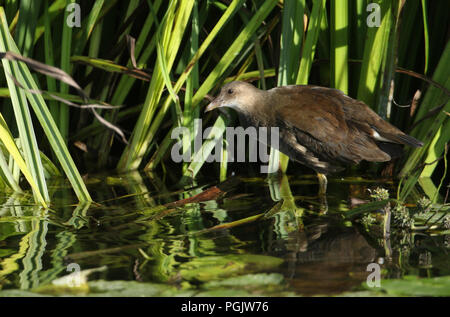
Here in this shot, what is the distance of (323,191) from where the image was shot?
146 inches

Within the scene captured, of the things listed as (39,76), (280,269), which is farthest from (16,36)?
(280,269)

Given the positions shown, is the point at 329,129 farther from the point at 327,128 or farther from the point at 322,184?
the point at 322,184

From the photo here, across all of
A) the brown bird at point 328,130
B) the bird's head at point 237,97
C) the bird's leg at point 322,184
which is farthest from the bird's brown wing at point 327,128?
the bird's head at point 237,97

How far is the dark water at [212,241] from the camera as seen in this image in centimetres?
231

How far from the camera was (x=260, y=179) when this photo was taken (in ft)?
13.4

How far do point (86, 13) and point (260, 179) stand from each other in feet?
5.12

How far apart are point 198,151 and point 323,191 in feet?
2.67

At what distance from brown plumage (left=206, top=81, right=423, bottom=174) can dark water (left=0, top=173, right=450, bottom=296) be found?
220 mm

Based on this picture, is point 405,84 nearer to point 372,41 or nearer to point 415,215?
point 372,41

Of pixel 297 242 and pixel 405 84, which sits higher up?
pixel 405 84

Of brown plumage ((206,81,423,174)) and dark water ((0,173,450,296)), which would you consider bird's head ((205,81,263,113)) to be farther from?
dark water ((0,173,450,296))

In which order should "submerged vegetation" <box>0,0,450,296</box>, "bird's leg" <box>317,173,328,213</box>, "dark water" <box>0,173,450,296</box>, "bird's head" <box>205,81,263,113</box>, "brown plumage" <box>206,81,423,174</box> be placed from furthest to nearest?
"bird's head" <box>205,81,263,113</box>, "brown plumage" <box>206,81,423,174</box>, "bird's leg" <box>317,173,328,213</box>, "submerged vegetation" <box>0,0,450,296</box>, "dark water" <box>0,173,450,296</box>

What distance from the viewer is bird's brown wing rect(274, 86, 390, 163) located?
361cm

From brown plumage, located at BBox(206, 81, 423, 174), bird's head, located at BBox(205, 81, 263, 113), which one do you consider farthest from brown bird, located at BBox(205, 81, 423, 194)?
bird's head, located at BBox(205, 81, 263, 113)
